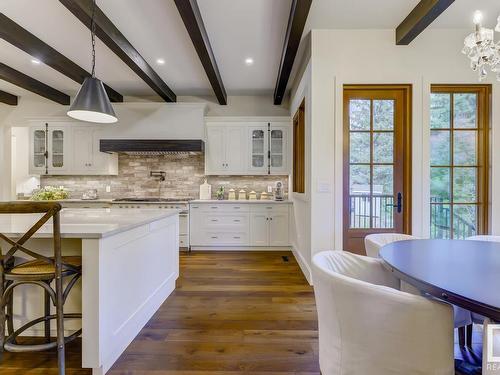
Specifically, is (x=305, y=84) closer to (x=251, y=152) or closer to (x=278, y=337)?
(x=251, y=152)

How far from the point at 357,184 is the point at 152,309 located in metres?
2.46

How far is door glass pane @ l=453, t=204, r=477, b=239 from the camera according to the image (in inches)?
118

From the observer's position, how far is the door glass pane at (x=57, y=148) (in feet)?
15.7

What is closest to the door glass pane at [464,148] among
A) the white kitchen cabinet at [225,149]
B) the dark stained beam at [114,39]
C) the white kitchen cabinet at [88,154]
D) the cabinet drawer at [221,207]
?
the cabinet drawer at [221,207]

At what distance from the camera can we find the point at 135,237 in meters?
1.98

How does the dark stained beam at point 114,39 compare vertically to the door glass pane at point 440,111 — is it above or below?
above

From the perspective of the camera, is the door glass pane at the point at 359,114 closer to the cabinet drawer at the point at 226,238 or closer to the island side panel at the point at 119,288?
the island side panel at the point at 119,288

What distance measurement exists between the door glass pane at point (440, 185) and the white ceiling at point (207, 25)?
5.23 ft

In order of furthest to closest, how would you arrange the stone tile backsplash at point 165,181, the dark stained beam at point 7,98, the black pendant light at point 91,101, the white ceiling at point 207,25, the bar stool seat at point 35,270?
the stone tile backsplash at point 165,181 → the dark stained beam at point 7,98 → the white ceiling at point 207,25 → the black pendant light at point 91,101 → the bar stool seat at point 35,270

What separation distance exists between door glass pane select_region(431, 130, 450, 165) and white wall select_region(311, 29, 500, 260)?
0.17m

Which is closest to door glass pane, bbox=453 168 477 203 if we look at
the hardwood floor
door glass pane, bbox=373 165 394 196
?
door glass pane, bbox=373 165 394 196

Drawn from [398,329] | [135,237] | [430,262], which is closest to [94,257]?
[135,237]

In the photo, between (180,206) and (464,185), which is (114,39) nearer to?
(180,206)

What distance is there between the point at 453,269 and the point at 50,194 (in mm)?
5605
